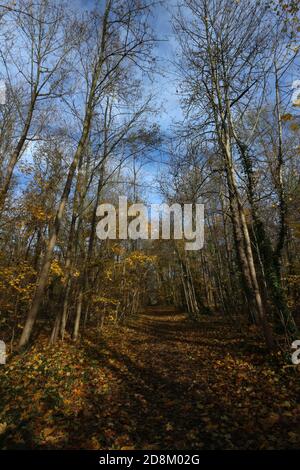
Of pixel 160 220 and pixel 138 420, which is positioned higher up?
pixel 160 220

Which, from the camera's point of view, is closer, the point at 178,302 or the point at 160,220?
the point at 160,220

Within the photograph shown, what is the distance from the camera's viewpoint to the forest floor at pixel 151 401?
4091 mm

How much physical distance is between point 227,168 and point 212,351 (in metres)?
5.97

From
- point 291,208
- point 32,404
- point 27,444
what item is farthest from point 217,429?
point 291,208

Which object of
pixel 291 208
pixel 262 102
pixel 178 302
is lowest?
pixel 178 302

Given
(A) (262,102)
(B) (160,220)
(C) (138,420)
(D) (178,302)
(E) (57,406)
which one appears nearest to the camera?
(C) (138,420)

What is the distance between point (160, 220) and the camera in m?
25.8

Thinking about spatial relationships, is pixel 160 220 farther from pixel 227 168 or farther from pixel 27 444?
pixel 27 444

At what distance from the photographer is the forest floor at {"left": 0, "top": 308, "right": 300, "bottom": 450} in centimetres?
409

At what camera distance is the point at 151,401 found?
5.55 metres

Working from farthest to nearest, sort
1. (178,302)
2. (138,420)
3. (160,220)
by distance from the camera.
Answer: (178,302) < (160,220) < (138,420)

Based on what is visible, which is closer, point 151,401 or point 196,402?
point 196,402

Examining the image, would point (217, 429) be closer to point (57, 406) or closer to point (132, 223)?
point (57, 406)

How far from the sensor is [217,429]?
4293 millimetres
